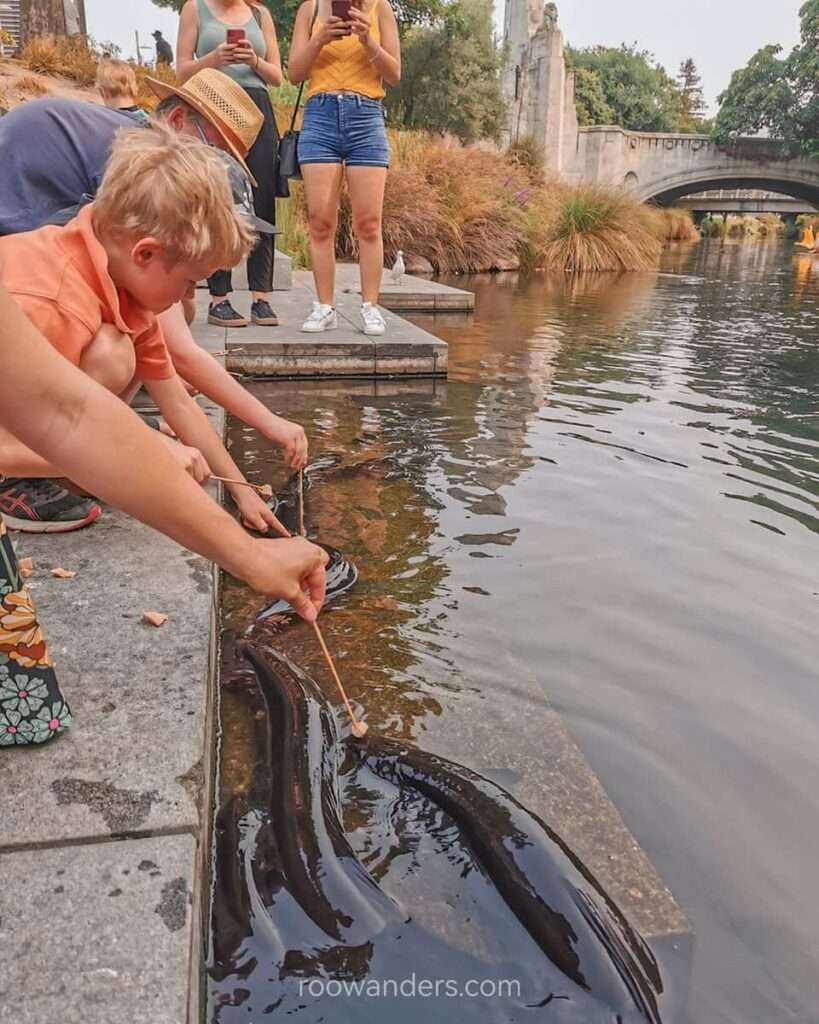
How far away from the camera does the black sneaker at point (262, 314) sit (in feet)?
20.7

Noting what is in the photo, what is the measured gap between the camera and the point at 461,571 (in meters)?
3.15

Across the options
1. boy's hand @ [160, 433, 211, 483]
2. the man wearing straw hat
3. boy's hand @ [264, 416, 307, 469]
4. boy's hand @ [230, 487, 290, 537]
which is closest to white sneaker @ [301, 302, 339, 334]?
the man wearing straw hat

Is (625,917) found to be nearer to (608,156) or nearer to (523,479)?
(523,479)

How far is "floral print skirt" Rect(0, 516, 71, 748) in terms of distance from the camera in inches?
61.7

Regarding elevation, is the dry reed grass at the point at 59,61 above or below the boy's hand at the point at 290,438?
above

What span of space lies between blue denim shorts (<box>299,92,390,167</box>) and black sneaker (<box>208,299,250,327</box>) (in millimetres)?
1266

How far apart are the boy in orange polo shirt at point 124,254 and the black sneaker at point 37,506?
0.43m

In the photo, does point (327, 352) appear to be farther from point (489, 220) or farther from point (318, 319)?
point (489, 220)

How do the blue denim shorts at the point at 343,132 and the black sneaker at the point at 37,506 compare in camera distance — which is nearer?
the black sneaker at the point at 37,506

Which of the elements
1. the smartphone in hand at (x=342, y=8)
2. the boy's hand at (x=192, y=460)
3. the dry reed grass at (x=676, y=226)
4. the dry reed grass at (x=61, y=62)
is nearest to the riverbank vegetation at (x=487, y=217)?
the dry reed grass at (x=61, y=62)

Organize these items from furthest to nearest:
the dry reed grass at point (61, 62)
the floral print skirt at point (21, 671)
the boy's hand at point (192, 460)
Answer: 1. the dry reed grass at point (61, 62)
2. the boy's hand at point (192, 460)
3. the floral print skirt at point (21, 671)

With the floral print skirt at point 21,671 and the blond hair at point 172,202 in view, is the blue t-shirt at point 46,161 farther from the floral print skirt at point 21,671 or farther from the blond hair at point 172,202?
the floral print skirt at point 21,671

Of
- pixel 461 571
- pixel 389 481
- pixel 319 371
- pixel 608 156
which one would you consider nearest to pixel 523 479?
pixel 389 481

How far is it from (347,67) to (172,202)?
408cm
